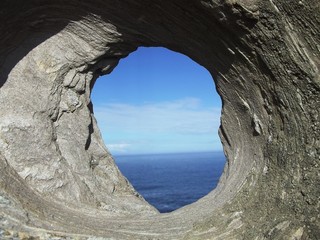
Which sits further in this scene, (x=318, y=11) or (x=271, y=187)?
(x=271, y=187)

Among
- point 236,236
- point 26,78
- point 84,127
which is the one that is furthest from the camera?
point 84,127

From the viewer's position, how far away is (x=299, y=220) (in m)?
6.79

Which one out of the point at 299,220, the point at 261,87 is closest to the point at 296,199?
the point at 299,220

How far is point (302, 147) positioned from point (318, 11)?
2551mm

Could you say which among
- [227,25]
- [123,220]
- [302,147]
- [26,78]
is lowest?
[123,220]

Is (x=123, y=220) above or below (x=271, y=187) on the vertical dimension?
below

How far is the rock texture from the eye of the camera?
7.07 m

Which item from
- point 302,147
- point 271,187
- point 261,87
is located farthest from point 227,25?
point 271,187

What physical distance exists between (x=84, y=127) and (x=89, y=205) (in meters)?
2.59

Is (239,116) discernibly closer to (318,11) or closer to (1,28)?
(318,11)

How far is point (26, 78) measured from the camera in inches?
375

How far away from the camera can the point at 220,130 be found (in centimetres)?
1178

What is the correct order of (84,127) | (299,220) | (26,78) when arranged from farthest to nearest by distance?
1. (84,127)
2. (26,78)
3. (299,220)

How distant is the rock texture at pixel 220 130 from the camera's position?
23.2 feet
